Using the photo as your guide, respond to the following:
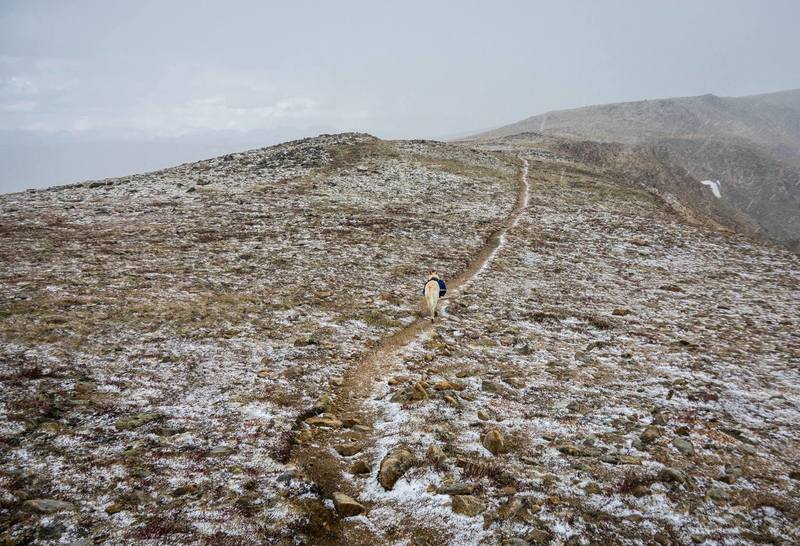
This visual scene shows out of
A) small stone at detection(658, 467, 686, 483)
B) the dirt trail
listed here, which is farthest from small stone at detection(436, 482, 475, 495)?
small stone at detection(658, 467, 686, 483)

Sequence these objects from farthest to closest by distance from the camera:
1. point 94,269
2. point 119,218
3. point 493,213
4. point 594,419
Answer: point 493,213
point 119,218
point 94,269
point 594,419

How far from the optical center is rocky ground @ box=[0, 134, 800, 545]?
6527 mm

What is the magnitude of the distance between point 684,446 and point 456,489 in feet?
16.0

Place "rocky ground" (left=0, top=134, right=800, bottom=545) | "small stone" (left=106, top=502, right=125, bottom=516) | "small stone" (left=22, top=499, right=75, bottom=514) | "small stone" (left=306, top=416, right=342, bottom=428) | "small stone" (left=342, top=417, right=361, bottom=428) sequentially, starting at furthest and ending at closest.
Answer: "small stone" (left=342, top=417, right=361, bottom=428) → "small stone" (left=306, top=416, right=342, bottom=428) → "rocky ground" (left=0, top=134, right=800, bottom=545) → "small stone" (left=106, top=502, right=125, bottom=516) → "small stone" (left=22, top=499, right=75, bottom=514)

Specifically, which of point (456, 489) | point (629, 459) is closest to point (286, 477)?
point (456, 489)

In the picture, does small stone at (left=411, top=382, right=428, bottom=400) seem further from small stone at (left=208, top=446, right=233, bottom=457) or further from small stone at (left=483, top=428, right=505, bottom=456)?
small stone at (left=208, top=446, right=233, bottom=457)

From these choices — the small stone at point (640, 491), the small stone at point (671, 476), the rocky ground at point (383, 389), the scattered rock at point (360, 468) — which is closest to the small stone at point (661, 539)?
→ the rocky ground at point (383, 389)

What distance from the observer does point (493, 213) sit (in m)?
31.9

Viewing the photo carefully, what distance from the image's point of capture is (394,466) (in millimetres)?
7570

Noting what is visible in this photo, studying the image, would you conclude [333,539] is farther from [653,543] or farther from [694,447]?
[694,447]

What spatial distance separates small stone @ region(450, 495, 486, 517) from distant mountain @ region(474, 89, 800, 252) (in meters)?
48.3

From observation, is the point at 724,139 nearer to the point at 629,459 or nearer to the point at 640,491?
the point at 629,459

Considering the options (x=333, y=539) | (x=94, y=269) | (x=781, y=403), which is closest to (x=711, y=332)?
(x=781, y=403)

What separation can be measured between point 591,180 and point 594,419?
42.0 meters
